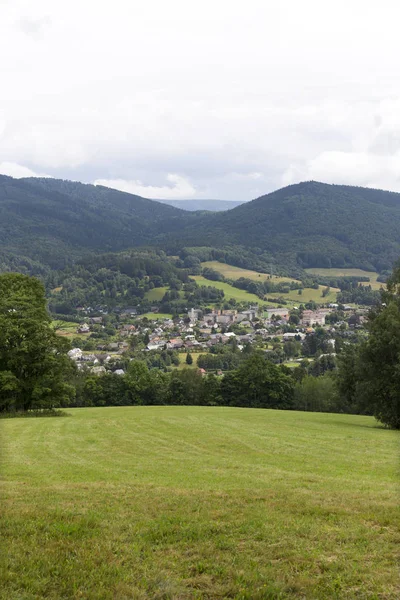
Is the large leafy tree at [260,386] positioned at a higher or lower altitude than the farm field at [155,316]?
lower

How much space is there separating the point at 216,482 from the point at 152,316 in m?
172

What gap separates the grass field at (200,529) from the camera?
700 cm

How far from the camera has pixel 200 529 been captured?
29.2 ft

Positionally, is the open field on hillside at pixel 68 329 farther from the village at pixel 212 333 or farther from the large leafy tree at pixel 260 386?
the large leafy tree at pixel 260 386

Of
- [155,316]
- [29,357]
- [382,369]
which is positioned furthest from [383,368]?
[155,316]

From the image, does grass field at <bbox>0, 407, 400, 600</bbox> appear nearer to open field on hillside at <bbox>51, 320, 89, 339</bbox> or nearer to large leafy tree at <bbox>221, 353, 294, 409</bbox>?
large leafy tree at <bbox>221, 353, 294, 409</bbox>

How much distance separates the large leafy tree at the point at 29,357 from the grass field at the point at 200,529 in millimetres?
20996

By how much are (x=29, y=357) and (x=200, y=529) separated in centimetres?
3255

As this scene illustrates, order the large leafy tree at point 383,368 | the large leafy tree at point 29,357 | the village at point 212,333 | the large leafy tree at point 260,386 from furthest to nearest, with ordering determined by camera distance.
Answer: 1. the village at point 212,333
2. the large leafy tree at point 260,386
3. the large leafy tree at point 29,357
4. the large leafy tree at point 383,368

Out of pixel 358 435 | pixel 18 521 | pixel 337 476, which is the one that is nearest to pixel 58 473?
pixel 18 521

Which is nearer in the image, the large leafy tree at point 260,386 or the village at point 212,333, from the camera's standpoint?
the large leafy tree at point 260,386

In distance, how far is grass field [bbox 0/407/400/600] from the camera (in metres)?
7.00

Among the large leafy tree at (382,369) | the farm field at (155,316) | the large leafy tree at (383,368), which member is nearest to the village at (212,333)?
the farm field at (155,316)

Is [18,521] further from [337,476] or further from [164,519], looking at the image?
[337,476]
